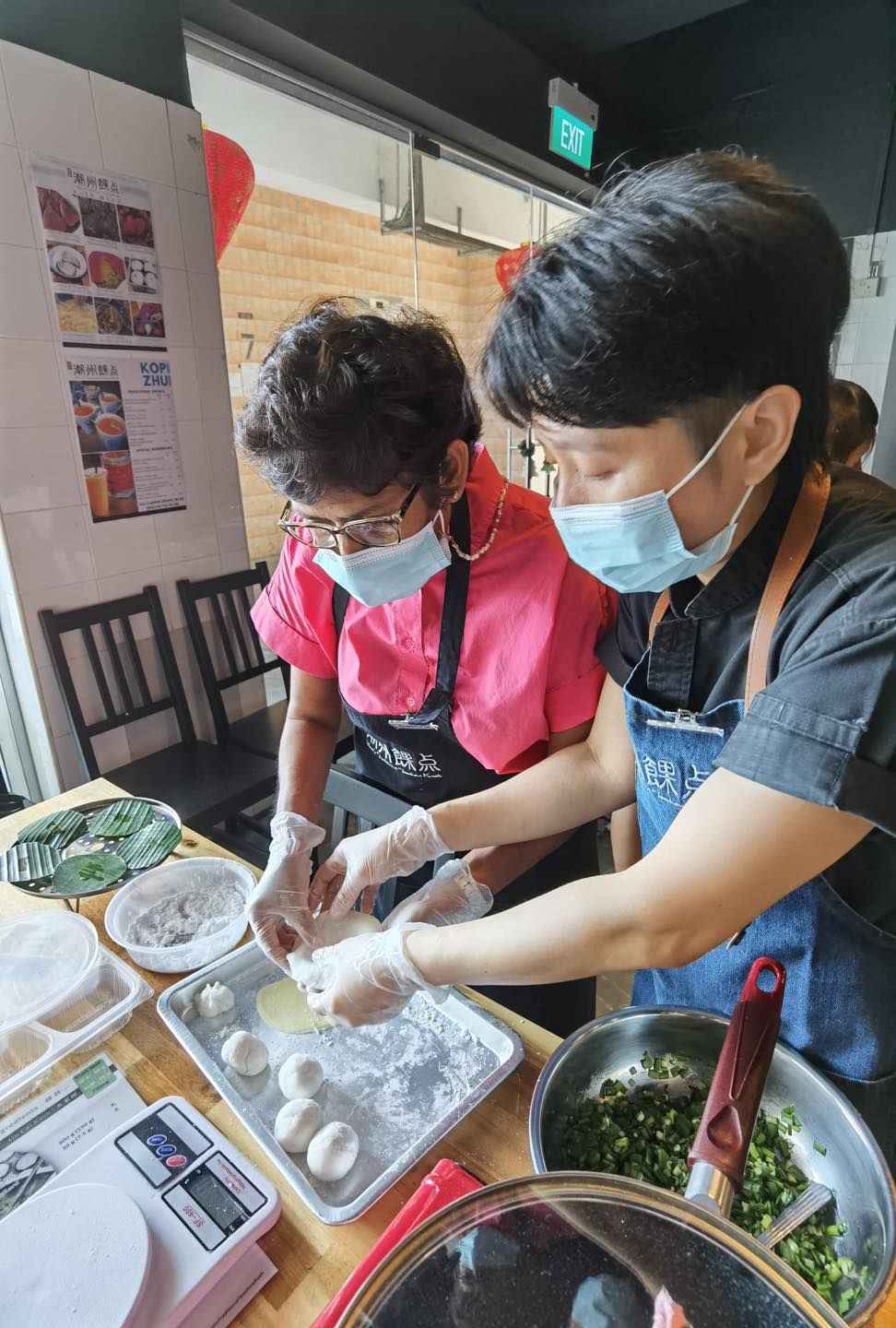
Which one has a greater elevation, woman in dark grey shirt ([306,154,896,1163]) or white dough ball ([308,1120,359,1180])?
A: woman in dark grey shirt ([306,154,896,1163])

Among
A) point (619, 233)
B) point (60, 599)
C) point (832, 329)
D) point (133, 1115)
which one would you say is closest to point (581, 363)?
point (619, 233)

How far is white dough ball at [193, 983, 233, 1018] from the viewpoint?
93 cm

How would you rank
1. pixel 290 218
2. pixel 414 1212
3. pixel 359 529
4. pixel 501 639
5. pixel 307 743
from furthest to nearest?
pixel 290 218 < pixel 307 743 < pixel 501 639 < pixel 359 529 < pixel 414 1212

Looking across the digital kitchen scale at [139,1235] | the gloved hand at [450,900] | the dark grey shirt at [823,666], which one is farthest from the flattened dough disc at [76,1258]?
the dark grey shirt at [823,666]

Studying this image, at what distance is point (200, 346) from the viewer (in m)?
2.56

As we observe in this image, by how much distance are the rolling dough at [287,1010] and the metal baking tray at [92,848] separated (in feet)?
1.06

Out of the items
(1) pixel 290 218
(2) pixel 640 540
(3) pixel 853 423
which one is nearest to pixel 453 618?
(2) pixel 640 540

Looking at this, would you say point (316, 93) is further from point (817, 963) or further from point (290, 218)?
point (817, 963)

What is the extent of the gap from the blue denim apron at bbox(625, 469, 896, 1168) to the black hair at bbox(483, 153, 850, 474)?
0.21 m

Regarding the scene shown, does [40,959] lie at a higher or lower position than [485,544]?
lower

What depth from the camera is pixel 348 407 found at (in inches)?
37.5

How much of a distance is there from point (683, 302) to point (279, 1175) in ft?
2.95

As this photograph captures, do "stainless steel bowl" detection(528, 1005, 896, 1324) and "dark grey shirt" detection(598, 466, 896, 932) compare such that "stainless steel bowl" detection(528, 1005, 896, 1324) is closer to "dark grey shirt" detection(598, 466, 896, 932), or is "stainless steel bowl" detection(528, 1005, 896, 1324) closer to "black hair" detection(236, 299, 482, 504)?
"dark grey shirt" detection(598, 466, 896, 932)

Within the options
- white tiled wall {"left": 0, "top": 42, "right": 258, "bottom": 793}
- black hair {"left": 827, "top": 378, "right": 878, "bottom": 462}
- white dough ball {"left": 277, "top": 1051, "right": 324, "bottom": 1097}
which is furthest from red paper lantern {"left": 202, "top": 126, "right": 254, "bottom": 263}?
white dough ball {"left": 277, "top": 1051, "right": 324, "bottom": 1097}
